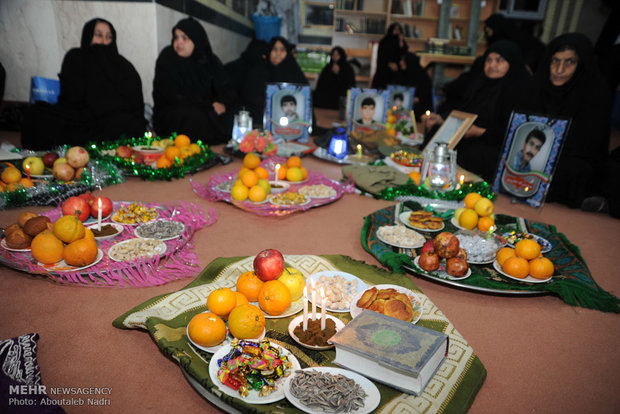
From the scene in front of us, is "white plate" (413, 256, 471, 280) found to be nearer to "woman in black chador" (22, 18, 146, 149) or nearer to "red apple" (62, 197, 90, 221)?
"red apple" (62, 197, 90, 221)

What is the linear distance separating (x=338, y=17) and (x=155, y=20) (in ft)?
20.4

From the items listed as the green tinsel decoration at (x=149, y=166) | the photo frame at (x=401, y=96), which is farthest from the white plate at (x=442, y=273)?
the photo frame at (x=401, y=96)

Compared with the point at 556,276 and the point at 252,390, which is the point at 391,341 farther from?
the point at 556,276

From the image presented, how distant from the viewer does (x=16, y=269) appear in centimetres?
197

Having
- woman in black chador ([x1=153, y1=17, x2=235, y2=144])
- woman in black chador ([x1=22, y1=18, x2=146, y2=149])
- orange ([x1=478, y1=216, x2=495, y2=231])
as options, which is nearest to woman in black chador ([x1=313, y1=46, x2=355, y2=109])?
woman in black chador ([x1=153, y1=17, x2=235, y2=144])

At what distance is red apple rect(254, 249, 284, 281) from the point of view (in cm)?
169

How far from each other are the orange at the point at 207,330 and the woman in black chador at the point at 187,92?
3.97m

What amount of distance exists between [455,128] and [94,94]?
12.4 ft

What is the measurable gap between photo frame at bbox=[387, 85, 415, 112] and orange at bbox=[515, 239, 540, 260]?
4.17 meters

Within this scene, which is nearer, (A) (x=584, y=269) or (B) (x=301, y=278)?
(B) (x=301, y=278)

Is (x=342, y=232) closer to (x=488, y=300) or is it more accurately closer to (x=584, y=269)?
(x=488, y=300)

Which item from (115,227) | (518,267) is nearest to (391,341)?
(518,267)

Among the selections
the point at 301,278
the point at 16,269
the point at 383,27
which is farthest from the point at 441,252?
the point at 383,27

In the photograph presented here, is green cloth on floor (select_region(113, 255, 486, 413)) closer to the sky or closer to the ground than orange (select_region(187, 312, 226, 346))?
closer to the ground
